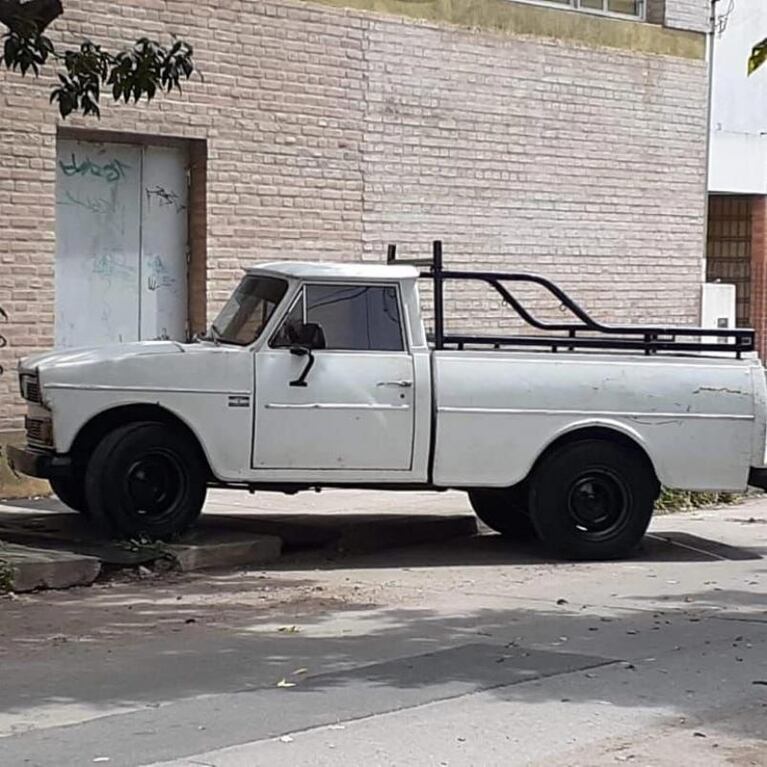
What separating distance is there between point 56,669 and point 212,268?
8377 millimetres

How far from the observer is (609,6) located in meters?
20.5

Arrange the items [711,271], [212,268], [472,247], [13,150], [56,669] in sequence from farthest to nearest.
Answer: [711,271]
[472,247]
[212,268]
[13,150]
[56,669]

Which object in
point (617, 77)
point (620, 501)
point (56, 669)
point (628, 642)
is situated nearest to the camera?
point (56, 669)

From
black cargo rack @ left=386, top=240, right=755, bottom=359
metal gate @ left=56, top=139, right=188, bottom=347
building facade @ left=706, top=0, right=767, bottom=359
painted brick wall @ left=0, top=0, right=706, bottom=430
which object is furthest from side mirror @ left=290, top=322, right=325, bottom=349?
building facade @ left=706, top=0, right=767, bottom=359

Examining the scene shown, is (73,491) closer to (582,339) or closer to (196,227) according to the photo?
(582,339)

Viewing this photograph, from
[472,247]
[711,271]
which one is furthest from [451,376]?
[711,271]

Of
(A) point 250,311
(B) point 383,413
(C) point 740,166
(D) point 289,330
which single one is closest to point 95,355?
(A) point 250,311

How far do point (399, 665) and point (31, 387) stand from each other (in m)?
4.49

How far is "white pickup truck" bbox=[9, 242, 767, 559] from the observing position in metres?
12.1

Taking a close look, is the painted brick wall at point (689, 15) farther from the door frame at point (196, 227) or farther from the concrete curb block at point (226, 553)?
the concrete curb block at point (226, 553)

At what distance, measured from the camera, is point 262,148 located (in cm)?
1709

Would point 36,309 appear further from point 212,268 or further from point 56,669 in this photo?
point 56,669

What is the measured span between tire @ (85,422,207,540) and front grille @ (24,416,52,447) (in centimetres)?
37

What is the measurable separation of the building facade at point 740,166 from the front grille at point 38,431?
1216 cm
